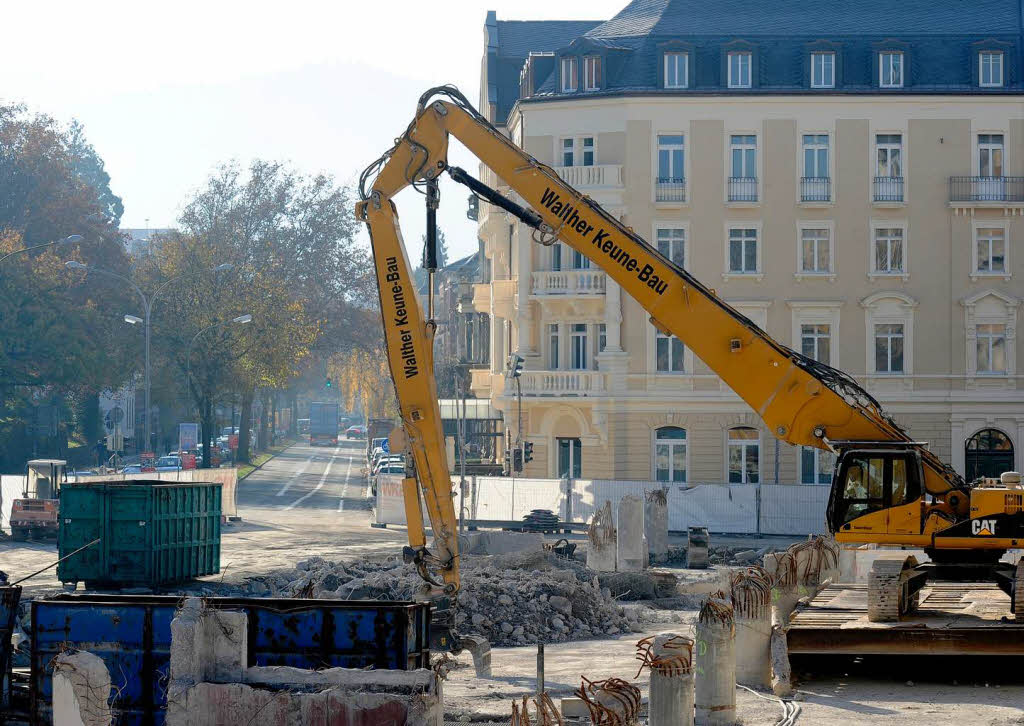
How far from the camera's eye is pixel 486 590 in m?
23.7

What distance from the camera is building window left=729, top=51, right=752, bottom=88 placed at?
49.2 m

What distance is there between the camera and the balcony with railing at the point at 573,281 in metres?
49.0

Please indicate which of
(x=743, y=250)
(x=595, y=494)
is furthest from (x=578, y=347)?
(x=595, y=494)

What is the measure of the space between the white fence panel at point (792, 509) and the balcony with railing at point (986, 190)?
43.5ft

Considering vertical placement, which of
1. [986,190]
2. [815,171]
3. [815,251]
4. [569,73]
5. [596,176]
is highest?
[569,73]

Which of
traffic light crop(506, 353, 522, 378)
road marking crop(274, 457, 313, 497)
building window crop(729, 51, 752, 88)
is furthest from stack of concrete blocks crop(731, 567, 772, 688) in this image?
road marking crop(274, 457, 313, 497)

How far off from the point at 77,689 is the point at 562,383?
38911mm

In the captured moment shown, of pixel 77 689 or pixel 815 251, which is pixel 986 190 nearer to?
pixel 815 251

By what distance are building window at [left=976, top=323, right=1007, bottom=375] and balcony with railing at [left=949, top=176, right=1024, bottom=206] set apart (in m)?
4.10

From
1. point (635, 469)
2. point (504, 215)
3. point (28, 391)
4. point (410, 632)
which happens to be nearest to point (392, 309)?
point (410, 632)

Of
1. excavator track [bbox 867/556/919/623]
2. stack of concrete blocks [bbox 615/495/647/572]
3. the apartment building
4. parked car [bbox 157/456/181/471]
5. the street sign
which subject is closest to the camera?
excavator track [bbox 867/556/919/623]

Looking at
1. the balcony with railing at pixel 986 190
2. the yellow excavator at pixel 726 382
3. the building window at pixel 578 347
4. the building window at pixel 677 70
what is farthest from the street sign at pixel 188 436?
the yellow excavator at pixel 726 382

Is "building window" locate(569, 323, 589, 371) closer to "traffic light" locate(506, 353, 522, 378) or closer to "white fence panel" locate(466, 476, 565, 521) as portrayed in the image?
"traffic light" locate(506, 353, 522, 378)

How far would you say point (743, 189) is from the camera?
49062mm
